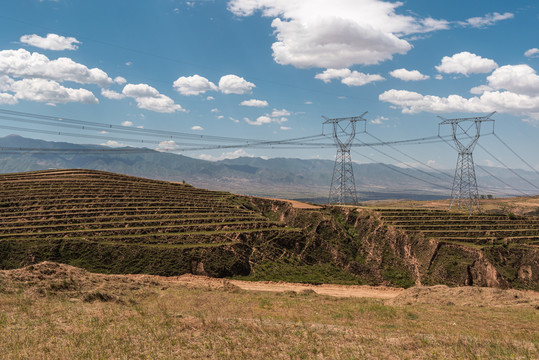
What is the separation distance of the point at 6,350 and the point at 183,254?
3851 centimetres

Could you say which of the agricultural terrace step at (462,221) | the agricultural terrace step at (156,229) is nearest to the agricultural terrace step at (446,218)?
the agricultural terrace step at (462,221)

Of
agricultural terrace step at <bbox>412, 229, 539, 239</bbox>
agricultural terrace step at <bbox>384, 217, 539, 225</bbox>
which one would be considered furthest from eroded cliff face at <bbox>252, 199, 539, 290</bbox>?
agricultural terrace step at <bbox>412, 229, 539, 239</bbox>

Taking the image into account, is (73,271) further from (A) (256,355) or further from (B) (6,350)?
(A) (256,355)

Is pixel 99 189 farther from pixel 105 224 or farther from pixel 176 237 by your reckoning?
pixel 176 237

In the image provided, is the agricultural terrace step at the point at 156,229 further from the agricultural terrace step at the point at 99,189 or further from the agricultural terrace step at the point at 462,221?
the agricultural terrace step at the point at 462,221

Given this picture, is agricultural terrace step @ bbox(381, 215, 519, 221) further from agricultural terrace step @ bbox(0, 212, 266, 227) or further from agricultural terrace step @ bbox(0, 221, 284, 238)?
agricultural terrace step @ bbox(0, 212, 266, 227)

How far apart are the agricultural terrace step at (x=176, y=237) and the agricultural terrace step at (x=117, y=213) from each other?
28.4 feet

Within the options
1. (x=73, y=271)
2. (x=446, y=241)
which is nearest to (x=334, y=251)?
(x=446, y=241)

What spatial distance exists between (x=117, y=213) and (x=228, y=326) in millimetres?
54375

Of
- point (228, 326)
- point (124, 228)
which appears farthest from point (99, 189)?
point (228, 326)

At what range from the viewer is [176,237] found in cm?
5966

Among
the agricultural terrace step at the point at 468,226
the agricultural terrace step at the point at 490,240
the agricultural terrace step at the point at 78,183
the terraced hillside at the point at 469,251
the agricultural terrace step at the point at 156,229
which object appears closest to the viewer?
the agricultural terrace step at the point at 156,229

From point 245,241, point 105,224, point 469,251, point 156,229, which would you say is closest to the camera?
point 469,251

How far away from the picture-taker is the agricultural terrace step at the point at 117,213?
64531mm
